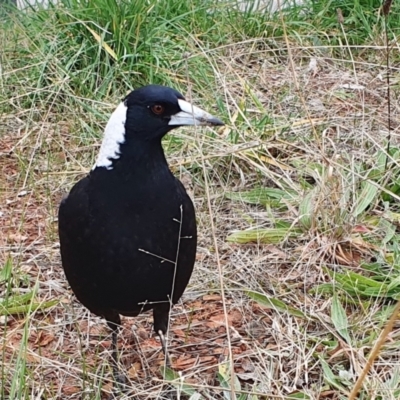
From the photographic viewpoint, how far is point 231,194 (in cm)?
309

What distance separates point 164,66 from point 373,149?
42.8 inches

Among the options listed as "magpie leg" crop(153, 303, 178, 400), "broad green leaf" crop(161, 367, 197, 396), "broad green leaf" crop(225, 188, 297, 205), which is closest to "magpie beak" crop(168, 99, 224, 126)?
"magpie leg" crop(153, 303, 178, 400)

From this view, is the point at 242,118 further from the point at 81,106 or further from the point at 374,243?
the point at 374,243

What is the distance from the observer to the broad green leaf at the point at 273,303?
2402mm

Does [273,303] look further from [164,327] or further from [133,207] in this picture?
[133,207]

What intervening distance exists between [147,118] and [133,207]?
207 millimetres

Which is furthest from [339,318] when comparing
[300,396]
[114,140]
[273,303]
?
[114,140]

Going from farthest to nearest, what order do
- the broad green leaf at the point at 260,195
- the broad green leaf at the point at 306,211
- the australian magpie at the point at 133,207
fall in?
the broad green leaf at the point at 260,195, the broad green leaf at the point at 306,211, the australian magpie at the point at 133,207

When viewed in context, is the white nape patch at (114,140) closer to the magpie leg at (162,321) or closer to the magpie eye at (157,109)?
the magpie eye at (157,109)

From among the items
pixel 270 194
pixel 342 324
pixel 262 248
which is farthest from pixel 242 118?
pixel 342 324

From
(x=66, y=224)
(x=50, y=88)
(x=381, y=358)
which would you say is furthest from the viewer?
(x=50, y=88)

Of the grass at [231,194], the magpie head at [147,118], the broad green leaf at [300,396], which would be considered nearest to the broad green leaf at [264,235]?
the grass at [231,194]

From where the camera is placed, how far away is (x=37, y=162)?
11.4ft

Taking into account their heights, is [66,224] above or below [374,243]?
above
